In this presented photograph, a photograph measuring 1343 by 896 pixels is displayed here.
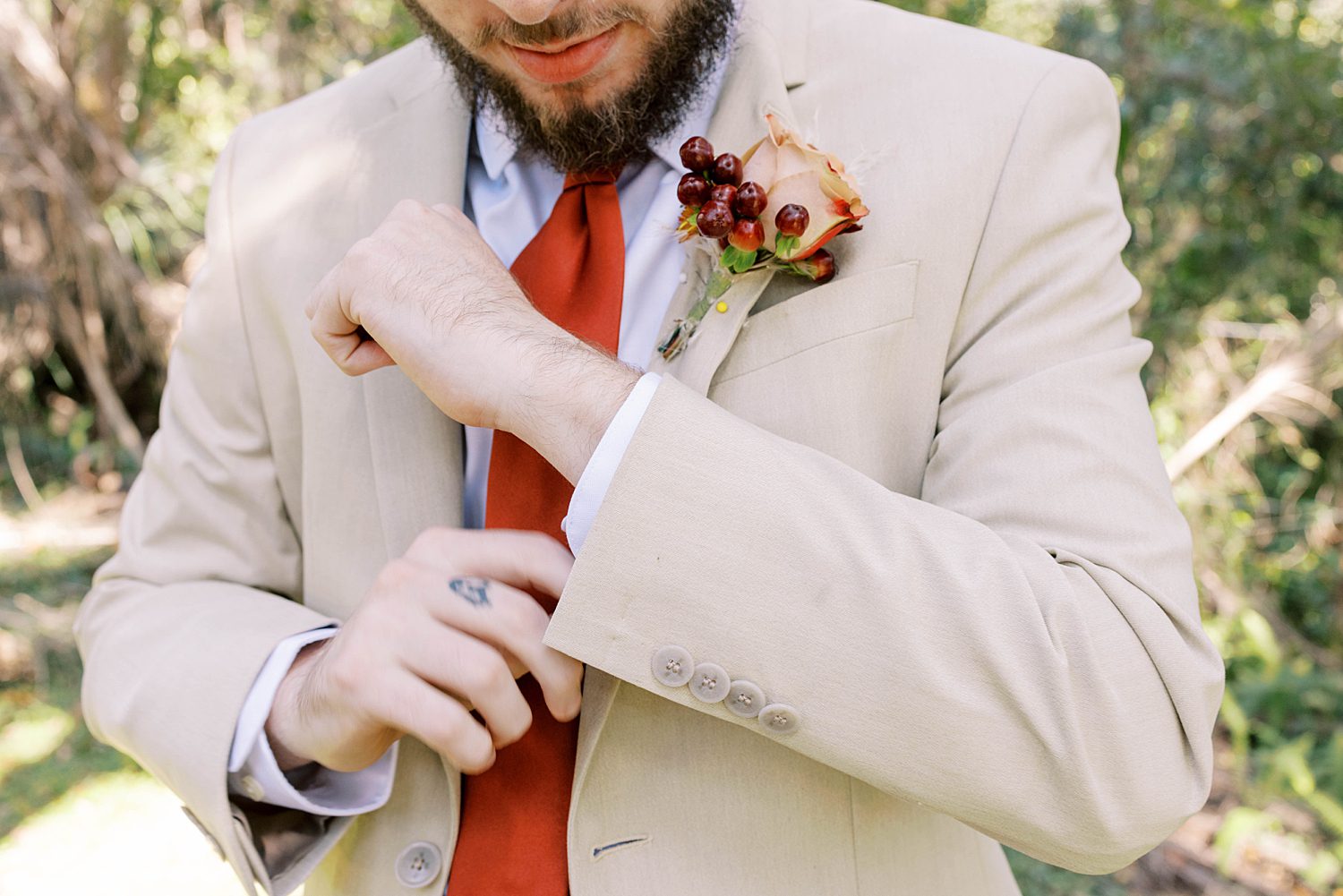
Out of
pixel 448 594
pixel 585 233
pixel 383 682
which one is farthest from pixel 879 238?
pixel 383 682

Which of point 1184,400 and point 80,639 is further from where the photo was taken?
point 1184,400

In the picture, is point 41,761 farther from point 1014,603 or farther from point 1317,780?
point 1317,780

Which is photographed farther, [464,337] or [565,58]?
[565,58]

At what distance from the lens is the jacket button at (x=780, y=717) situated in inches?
41.0

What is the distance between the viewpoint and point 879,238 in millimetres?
1294

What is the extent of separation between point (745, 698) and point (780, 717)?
4 centimetres

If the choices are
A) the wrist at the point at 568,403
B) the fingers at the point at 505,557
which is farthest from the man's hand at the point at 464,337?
the fingers at the point at 505,557

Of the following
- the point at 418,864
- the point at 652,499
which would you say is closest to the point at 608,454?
the point at 652,499

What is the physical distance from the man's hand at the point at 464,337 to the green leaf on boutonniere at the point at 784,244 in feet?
0.74

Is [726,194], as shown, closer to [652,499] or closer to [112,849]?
[652,499]

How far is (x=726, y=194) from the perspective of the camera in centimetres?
124

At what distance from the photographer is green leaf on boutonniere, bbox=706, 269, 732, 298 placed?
4.25 feet

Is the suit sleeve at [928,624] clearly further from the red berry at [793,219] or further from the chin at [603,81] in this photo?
the chin at [603,81]

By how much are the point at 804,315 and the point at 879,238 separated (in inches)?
5.2
